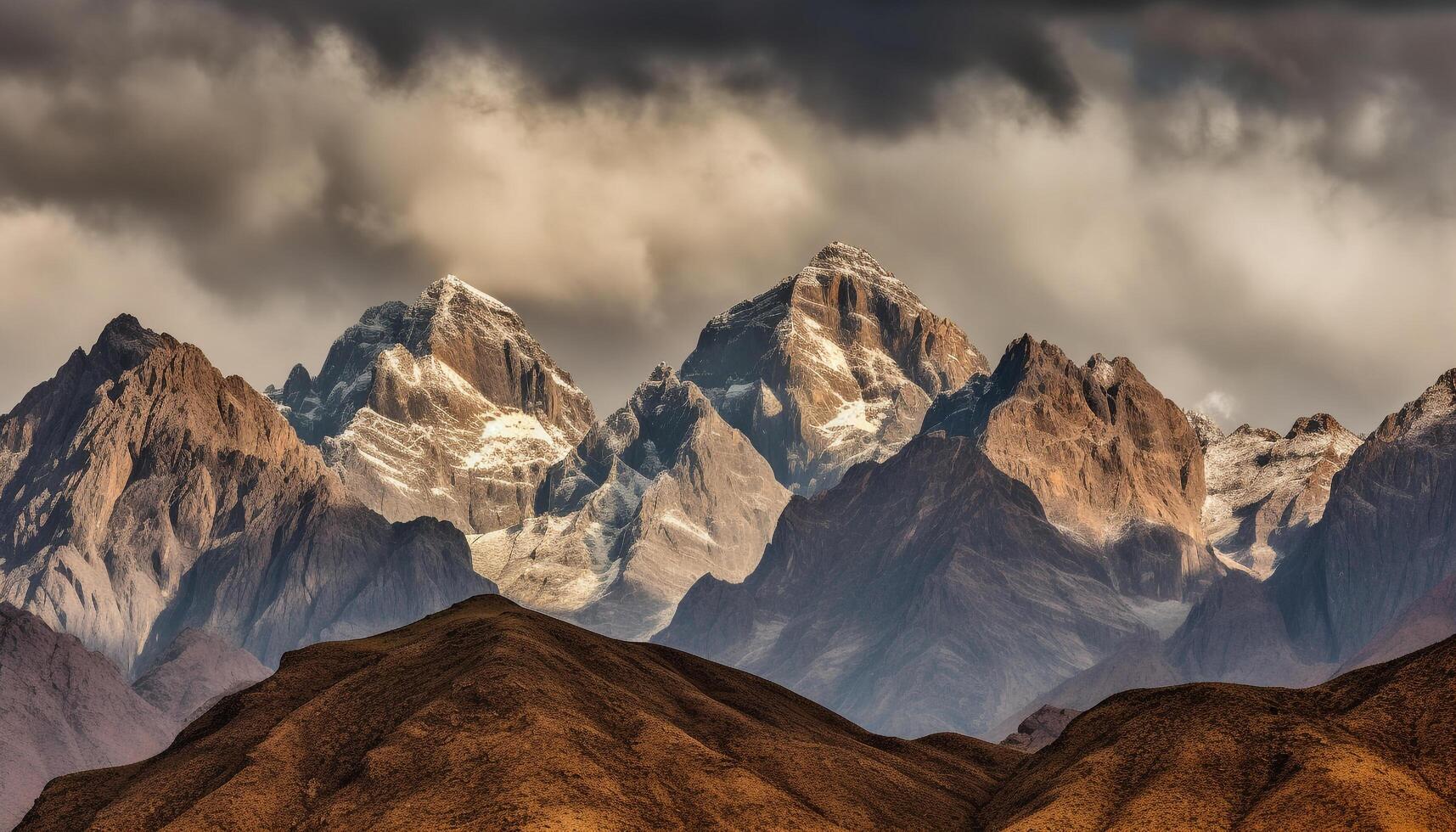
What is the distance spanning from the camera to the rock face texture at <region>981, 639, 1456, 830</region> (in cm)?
14312

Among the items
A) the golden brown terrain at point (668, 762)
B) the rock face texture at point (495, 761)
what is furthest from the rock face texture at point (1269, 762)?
the rock face texture at point (495, 761)

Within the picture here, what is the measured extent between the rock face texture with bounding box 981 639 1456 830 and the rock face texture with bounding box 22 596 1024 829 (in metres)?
16.3

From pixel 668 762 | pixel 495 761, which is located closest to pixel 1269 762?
pixel 668 762

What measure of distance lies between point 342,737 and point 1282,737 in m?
82.0

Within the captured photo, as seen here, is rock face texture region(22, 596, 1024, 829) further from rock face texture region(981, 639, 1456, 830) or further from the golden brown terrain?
rock face texture region(981, 639, 1456, 830)

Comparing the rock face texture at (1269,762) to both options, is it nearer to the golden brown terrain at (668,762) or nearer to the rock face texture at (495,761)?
the golden brown terrain at (668,762)

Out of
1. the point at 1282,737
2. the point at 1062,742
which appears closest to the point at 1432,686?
the point at 1282,737

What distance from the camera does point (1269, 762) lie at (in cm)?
15388

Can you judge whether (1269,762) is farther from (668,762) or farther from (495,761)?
(495,761)

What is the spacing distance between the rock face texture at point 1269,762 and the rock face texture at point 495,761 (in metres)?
16.3

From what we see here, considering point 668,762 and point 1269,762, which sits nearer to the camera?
point 1269,762

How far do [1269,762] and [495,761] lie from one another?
63811 millimetres

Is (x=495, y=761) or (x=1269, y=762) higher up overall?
(x=1269, y=762)

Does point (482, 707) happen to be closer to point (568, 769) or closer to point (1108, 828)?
point (568, 769)
